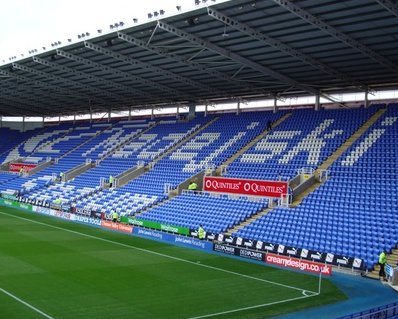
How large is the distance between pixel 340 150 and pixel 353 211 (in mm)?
7841

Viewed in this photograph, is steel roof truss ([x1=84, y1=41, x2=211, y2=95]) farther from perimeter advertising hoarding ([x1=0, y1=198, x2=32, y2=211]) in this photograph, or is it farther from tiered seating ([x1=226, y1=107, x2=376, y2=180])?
perimeter advertising hoarding ([x1=0, y1=198, x2=32, y2=211])

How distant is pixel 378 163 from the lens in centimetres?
2812

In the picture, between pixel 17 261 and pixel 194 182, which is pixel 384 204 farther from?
pixel 17 261

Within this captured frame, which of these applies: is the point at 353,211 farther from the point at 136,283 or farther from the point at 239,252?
the point at 136,283

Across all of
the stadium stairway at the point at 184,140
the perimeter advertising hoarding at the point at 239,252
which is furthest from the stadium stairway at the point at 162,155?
the perimeter advertising hoarding at the point at 239,252

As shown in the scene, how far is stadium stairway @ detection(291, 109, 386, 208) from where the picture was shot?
28.9m

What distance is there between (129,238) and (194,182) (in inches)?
356

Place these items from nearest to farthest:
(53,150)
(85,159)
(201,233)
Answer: (201,233)
(85,159)
(53,150)

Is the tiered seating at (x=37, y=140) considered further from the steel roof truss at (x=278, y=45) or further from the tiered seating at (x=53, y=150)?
the steel roof truss at (x=278, y=45)

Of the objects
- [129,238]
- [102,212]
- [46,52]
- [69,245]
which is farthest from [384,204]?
[46,52]

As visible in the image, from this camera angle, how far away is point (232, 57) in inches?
1193

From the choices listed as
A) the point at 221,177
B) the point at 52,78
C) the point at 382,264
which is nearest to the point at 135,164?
the point at 52,78

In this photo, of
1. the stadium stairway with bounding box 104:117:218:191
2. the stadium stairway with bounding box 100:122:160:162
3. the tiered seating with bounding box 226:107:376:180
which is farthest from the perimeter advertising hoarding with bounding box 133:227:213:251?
the stadium stairway with bounding box 100:122:160:162

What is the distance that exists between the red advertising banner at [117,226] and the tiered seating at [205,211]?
5.82ft
